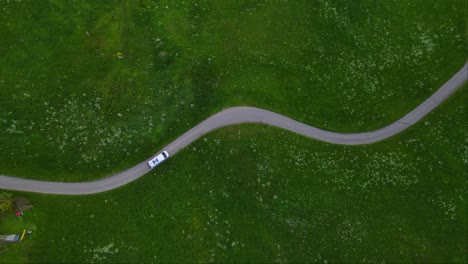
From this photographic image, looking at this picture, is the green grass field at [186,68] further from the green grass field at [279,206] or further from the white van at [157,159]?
the green grass field at [279,206]

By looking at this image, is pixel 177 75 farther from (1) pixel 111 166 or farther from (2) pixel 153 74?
(1) pixel 111 166

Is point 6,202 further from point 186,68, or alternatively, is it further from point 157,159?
point 186,68

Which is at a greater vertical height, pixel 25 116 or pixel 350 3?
pixel 25 116

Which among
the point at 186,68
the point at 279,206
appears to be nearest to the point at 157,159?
the point at 186,68

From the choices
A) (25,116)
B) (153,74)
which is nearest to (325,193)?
(153,74)

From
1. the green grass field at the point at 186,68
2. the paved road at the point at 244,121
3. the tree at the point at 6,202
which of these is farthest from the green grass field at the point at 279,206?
the green grass field at the point at 186,68

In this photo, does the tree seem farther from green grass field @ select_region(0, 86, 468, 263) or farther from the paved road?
green grass field @ select_region(0, 86, 468, 263)
